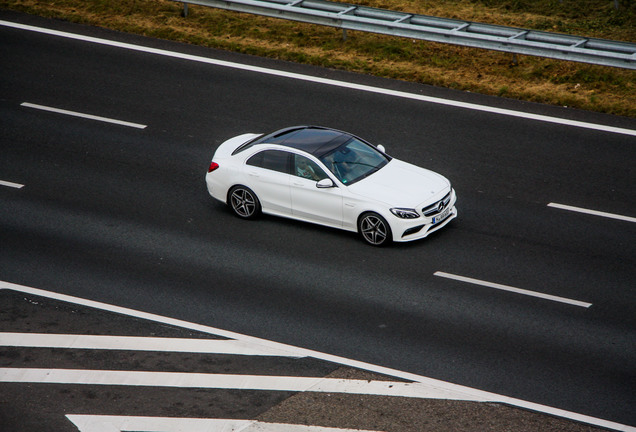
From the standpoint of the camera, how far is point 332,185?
47.5 feet

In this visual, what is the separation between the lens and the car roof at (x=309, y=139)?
15094mm

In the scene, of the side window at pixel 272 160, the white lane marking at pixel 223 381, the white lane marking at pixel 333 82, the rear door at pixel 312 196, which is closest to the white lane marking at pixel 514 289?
the rear door at pixel 312 196

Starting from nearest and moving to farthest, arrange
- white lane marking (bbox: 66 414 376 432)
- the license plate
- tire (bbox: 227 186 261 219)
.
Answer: white lane marking (bbox: 66 414 376 432)
the license plate
tire (bbox: 227 186 261 219)

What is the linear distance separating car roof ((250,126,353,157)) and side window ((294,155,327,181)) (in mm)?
191

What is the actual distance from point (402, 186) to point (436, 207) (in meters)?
0.69

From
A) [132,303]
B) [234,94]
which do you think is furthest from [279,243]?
[234,94]

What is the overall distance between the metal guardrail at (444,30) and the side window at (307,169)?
24.0 ft

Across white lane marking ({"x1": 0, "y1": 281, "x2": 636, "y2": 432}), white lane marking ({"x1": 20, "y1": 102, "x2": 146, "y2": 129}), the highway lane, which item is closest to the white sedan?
the highway lane

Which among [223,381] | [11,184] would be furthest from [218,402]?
[11,184]

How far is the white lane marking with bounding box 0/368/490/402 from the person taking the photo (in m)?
11.1

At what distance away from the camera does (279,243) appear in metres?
14.6

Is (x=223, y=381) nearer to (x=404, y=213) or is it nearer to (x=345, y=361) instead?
(x=345, y=361)

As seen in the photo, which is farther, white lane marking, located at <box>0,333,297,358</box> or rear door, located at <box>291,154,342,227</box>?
rear door, located at <box>291,154,342,227</box>

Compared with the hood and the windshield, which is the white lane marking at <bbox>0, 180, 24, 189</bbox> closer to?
the windshield
